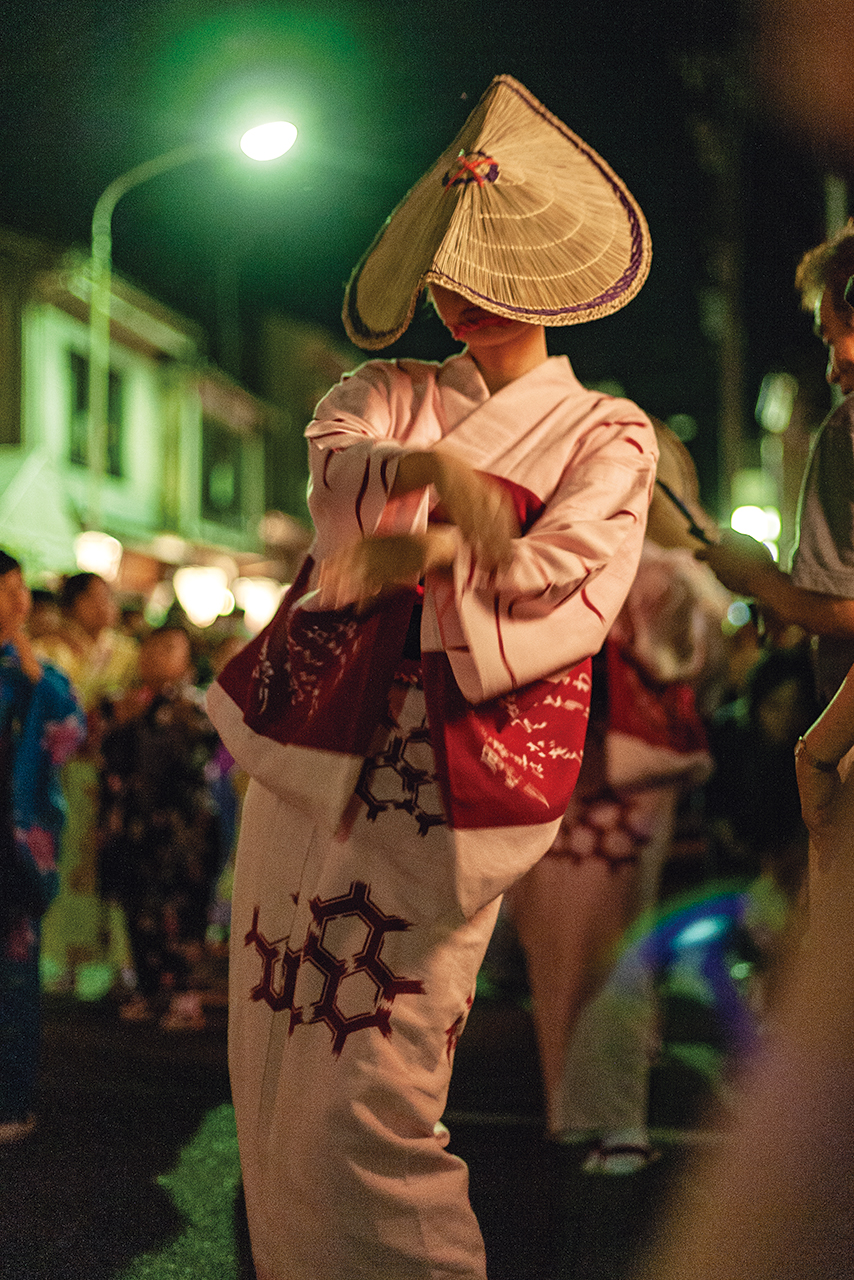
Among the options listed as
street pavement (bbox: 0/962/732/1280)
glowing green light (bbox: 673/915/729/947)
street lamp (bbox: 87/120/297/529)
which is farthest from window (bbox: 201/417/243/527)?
street pavement (bbox: 0/962/732/1280)

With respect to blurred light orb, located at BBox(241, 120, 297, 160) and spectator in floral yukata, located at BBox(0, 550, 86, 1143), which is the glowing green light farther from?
blurred light orb, located at BBox(241, 120, 297, 160)

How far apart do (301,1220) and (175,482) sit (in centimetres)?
2516

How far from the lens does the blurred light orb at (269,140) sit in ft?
27.6

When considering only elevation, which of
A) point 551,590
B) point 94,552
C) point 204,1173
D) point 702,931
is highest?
point 94,552

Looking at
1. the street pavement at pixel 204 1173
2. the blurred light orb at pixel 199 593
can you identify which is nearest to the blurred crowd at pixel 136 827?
the street pavement at pixel 204 1173

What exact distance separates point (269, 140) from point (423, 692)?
7241 millimetres

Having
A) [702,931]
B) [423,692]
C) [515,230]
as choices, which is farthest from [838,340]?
[702,931]

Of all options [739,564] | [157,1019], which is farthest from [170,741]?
[739,564]

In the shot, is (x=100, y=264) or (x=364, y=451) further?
(x=100, y=264)

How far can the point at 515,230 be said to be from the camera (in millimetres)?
2295

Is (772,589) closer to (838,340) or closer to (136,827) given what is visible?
(838,340)

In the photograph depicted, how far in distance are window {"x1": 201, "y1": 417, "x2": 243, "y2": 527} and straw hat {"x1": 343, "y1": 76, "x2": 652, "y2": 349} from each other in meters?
26.2

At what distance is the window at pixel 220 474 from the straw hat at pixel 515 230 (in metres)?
26.2

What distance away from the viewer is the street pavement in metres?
2.81
